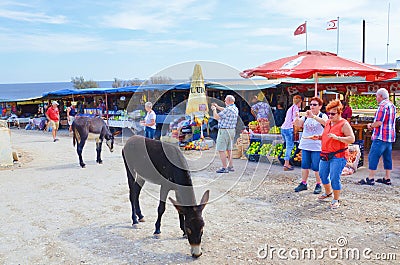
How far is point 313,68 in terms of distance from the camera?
7.67 m

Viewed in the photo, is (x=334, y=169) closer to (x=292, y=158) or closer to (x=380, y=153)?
(x=380, y=153)

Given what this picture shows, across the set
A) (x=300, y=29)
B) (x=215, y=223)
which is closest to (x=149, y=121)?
(x=215, y=223)

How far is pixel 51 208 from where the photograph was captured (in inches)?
228

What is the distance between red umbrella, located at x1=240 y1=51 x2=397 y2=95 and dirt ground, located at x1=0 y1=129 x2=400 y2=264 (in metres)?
2.17

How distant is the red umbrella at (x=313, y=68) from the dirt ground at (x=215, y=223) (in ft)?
7.12

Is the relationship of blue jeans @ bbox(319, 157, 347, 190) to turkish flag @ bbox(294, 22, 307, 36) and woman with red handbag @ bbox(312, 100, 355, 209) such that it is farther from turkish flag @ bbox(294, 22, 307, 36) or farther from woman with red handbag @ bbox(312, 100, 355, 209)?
turkish flag @ bbox(294, 22, 307, 36)

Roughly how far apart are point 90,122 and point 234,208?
17.2ft

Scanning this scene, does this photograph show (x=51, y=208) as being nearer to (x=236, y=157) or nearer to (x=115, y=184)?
(x=115, y=184)

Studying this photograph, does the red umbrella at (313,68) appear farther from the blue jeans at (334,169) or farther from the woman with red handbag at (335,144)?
the blue jeans at (334,169)

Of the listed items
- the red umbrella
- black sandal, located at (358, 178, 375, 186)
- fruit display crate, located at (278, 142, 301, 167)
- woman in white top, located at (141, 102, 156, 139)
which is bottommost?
black sandal, located at (358, 178, 375, 186)

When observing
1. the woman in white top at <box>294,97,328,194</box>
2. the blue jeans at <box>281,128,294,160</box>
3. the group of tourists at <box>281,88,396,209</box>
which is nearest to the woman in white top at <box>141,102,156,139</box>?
the blue jeans at <box>281,128,294,160</box>

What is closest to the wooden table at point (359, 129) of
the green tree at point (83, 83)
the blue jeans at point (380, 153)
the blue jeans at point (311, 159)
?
the blue jeans at point (380, 153)

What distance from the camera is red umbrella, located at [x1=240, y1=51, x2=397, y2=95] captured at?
7727 mm

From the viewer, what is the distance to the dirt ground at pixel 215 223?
4012 millimetres
